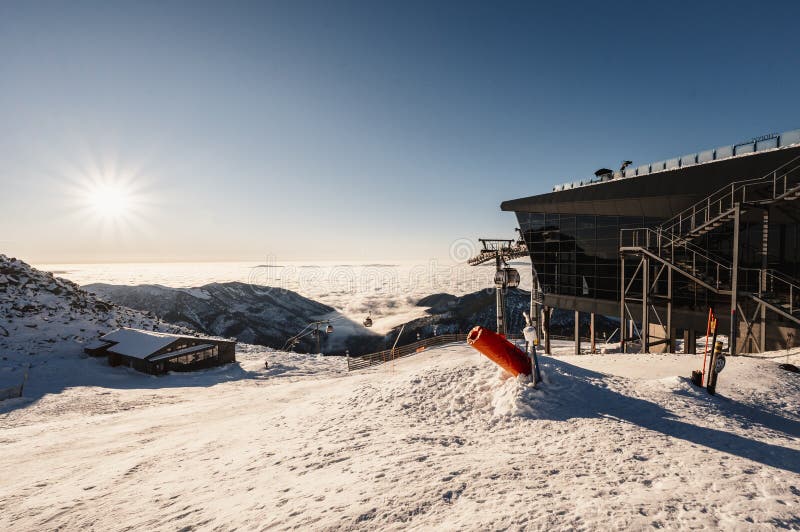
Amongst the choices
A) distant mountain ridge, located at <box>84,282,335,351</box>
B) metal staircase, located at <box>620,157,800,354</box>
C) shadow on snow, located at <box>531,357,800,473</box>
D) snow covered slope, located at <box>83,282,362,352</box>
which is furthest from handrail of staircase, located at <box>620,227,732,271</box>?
distant mountain ridge, located at <box>84,282,335,351</box>

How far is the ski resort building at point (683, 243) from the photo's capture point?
1734 centimetres

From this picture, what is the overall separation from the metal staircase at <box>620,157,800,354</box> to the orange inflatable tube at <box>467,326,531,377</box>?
39.1 ft

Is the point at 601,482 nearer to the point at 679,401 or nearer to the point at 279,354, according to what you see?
the point at 679,401

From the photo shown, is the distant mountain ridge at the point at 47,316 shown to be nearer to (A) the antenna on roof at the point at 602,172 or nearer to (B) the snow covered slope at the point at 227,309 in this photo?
(A) the antenna on roof at the point at 602,172

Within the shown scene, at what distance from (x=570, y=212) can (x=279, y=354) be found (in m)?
35.9

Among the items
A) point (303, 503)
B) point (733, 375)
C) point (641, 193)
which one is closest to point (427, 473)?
point (303, 503)

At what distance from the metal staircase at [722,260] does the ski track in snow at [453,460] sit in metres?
3.66

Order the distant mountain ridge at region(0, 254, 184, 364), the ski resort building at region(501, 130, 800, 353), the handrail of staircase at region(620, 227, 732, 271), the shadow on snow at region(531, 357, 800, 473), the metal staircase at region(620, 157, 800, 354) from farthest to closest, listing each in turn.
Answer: the distant mountain ridge at region(0, 254, 184, 364) < the handrail of staircase at region(620, 227, 732, 271) < the ski resort building at region(501, 130, 800, 353) < the metal staircase at region(620, 157, 800, 354) < the shadow on snow at region(531, 357, 800, 473)

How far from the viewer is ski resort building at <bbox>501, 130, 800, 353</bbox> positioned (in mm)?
17344

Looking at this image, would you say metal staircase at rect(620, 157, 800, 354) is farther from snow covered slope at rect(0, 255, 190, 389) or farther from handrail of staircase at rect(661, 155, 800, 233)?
snow covered slope at rect(0, 255, 190, 389)

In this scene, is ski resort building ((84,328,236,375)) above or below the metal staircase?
below

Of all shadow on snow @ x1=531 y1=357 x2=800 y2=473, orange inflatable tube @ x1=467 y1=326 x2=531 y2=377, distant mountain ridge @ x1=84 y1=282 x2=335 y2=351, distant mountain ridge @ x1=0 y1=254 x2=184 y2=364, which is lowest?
distant mountain ridge @ x1=84 y1=282 x2=335 y2=351

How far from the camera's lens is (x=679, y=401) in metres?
9.02

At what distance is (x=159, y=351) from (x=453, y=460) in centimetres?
3512
